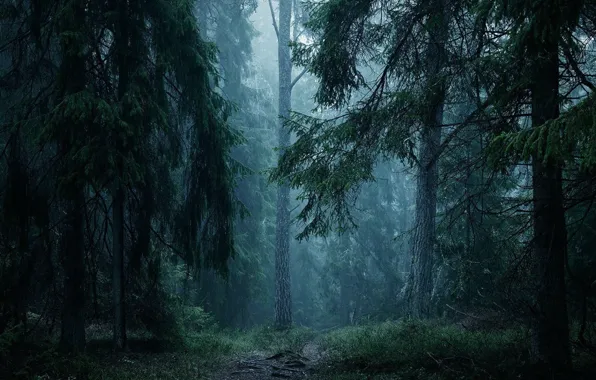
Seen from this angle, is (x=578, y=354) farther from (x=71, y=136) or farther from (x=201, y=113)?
(x=71, y=136)

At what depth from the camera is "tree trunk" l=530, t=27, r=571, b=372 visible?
20.4ft

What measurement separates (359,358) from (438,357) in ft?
5.83

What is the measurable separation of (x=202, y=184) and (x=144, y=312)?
3584 mm

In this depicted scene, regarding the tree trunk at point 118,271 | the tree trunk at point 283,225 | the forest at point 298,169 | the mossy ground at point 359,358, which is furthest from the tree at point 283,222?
the tree trunk at point 118,271

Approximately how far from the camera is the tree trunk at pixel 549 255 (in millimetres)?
6203

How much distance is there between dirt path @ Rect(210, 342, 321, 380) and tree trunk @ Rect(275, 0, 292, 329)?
712cm

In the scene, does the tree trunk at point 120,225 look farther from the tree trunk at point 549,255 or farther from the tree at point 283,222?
the tree at point 283,222

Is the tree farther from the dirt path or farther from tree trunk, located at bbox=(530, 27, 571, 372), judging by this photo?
tree trunk, located at bbox=(530, 27, 571, 372)

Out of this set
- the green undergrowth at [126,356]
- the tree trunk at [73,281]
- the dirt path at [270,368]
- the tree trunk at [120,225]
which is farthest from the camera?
the dirt path at [270,368]

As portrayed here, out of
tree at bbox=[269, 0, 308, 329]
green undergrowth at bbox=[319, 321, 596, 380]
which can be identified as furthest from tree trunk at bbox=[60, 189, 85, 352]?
tree at bbox=[269, 0, 308, 329]

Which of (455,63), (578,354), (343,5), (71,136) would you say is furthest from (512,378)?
(71,136)

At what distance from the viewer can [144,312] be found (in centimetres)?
1080

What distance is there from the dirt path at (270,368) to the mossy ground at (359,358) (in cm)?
33

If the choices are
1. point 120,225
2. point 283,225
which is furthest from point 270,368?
point 283,225
